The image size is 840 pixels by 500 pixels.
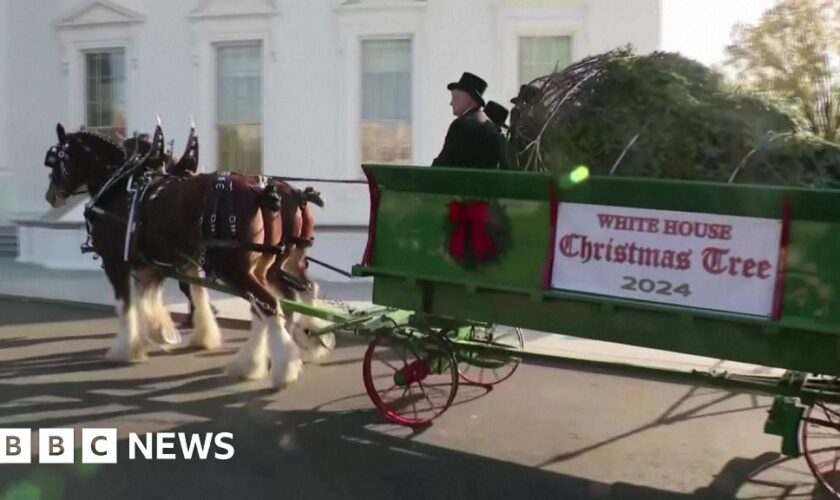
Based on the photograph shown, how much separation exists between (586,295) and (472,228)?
73 cm

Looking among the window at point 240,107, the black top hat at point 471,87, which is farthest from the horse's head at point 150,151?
the window at point 240,107

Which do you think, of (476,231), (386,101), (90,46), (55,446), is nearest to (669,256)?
(476,231)

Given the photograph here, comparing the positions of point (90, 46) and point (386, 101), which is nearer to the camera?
point (386, 101)

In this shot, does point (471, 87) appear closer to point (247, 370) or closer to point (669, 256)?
point (669, 256)

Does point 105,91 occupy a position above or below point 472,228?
above

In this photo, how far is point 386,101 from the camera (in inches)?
517

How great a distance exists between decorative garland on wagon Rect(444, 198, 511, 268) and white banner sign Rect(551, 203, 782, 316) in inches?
13.6

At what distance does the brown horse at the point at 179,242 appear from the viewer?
269 inches

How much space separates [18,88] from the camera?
50.2ft

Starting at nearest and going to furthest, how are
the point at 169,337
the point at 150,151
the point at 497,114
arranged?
the point at 497,114
the point at 150,151
the point at 169,337

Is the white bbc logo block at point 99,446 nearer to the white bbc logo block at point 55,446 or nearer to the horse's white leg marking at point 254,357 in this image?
the white bbc logo block at point 55,446

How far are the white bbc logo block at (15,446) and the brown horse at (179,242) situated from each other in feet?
5.93

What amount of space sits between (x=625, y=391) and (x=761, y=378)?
225cm

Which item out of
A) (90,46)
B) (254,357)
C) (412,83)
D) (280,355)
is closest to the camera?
(280,355)
